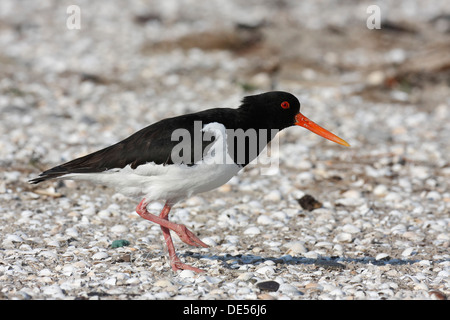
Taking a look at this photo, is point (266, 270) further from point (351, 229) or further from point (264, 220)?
point (351, 229)

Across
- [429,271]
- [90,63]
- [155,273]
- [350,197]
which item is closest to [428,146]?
[350,197]

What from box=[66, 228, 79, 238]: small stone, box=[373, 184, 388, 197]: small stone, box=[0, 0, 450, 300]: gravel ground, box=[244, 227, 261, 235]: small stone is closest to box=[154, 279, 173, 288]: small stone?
box=[0, 0, 450, 300]: gravel ground

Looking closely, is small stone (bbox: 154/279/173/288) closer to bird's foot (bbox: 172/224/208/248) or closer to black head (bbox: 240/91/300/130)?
bird's foot (bbox: 172/224/208/248)

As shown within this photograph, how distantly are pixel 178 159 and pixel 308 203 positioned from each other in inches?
99.9

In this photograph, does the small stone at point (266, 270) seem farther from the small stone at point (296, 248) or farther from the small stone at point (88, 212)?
the small stone at point (88, 212)

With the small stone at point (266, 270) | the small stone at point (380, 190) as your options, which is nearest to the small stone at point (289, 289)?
the small stone at point (266, 270)

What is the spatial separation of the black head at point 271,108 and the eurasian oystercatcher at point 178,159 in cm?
1

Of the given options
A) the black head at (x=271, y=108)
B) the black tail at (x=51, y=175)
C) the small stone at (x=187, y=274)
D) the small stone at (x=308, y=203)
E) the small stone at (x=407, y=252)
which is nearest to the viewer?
the small stone at (x=187, y=274)

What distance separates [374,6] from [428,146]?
9612mm

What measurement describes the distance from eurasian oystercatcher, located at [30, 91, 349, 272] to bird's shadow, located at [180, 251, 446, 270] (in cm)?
25

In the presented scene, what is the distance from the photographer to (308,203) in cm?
749

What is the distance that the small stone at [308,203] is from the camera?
7.43 meters

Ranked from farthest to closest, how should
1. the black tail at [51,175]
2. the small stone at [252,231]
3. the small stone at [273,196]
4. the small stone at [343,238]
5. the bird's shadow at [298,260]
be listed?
1. the small stone at [273,196]
2. the small stone at [252,231]
3. the small stone at [343,238]
4. the bird's shadow at [298,260]
5. the black tail at [51,175]

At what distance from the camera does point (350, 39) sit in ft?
50.0
